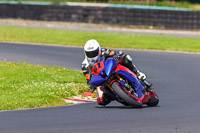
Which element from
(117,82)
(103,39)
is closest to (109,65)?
(117,82)

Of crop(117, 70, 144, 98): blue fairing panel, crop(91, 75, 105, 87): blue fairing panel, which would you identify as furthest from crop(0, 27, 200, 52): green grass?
crop(91, 75, 105, 87): blue fairing panel

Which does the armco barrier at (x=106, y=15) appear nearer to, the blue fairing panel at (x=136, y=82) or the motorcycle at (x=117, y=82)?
the blue fairing panel at (x=136, y=82)

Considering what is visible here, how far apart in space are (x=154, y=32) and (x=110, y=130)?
25.0 m

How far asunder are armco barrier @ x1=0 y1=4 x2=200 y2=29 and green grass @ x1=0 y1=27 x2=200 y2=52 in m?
2.38

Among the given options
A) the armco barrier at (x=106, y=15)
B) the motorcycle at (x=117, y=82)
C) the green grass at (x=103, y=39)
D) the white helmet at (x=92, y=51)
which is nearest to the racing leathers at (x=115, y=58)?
the white helmet at (x=92, y=51)

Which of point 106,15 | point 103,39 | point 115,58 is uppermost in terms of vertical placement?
point 115,58

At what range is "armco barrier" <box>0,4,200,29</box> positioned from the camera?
103 ft

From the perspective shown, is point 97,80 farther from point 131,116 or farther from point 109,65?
point 131,116

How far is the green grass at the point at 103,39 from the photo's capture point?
25.7 m

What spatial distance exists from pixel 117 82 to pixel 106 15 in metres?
24.3

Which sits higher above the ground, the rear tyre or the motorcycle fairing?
the motorcycle fairing

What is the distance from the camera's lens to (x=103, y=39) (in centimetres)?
2869

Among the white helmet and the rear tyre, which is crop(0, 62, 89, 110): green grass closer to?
the white helmet

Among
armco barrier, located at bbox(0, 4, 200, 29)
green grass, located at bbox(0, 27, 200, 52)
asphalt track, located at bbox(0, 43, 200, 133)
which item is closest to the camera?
asphalt track, located at bbox(0, 43, 200, 133)
